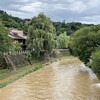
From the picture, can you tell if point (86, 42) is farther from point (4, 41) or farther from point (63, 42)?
point (63, 42)

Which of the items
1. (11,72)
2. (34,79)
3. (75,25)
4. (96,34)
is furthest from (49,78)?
(75,25)

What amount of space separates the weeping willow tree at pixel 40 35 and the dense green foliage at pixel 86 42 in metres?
12.0

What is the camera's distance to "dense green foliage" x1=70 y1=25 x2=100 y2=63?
1751 inches

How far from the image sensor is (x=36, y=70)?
157 feet

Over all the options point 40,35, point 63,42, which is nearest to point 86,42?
point 40,35

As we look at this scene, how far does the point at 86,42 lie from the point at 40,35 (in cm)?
1612

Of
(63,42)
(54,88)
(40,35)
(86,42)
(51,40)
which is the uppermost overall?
(40,35)

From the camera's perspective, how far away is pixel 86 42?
148 feet

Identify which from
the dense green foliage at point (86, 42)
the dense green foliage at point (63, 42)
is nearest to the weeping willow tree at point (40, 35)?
the dense green foliage at point (86, 42)

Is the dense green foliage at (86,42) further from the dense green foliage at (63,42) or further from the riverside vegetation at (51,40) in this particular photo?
the dense green foliage at (63,42)

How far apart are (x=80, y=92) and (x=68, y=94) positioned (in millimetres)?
1520

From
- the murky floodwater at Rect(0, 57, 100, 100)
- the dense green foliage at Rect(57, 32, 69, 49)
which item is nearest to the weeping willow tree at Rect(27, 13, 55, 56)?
the murky floodwater at Rect(0, 57, 100, 100)

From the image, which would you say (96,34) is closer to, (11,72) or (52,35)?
(11,72)

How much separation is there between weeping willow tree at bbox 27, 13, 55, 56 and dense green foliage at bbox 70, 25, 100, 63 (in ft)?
39.5
